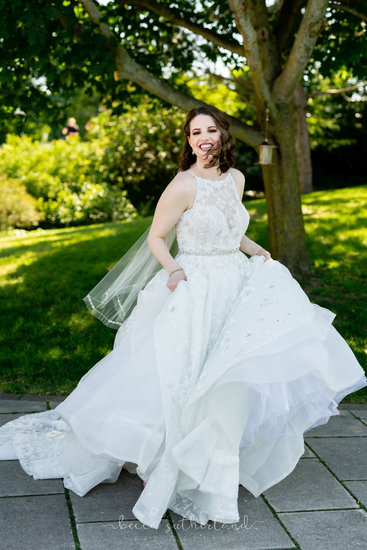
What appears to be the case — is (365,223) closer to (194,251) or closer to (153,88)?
(153,88)

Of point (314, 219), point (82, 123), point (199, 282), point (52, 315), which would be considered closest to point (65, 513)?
point (199, 282)

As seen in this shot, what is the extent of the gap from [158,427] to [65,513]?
0.62m

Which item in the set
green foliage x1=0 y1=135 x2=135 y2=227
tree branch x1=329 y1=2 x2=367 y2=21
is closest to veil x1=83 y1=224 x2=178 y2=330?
tree branch x1=329 y1=2 x2=367 y2=21

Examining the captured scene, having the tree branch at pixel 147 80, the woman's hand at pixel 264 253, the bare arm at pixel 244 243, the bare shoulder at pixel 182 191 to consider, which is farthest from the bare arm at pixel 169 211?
the tree branch at pixel 147 80

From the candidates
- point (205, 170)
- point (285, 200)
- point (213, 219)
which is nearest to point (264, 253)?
point (213, 219)

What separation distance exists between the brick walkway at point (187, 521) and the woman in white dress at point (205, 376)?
87 mm

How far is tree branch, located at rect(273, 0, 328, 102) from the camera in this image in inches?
233

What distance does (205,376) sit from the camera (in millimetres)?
2904

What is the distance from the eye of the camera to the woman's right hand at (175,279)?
324 centimetres

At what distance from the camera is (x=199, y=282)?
3270 millimetres

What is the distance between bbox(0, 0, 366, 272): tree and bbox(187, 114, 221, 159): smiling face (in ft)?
10.1

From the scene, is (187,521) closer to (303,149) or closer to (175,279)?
(175,279)

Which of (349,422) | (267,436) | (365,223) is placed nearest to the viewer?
(267,436)

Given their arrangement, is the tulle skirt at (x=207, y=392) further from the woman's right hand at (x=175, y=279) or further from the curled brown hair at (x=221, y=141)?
the curled brown hair at (x=221, y=141)
